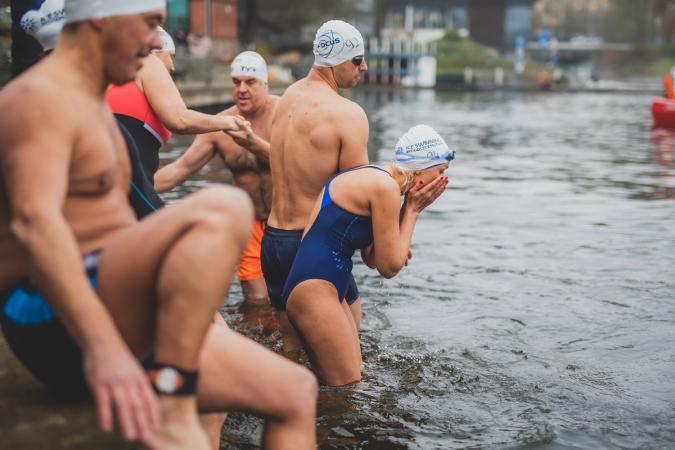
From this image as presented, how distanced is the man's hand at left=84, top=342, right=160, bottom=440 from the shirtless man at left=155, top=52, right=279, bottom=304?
4.46 m

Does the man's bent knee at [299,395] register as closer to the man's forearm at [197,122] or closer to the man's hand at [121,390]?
the man's hand at [121,390]

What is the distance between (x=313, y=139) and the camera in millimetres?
4793

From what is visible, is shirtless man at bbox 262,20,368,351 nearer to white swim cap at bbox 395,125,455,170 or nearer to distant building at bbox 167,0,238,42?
white swim cap at bbox 395,125,455,170

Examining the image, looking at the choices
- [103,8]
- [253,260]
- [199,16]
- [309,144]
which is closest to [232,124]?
[309,144]

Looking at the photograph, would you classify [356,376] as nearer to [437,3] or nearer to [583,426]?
[583,426]

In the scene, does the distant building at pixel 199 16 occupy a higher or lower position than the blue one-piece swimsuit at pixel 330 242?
higher

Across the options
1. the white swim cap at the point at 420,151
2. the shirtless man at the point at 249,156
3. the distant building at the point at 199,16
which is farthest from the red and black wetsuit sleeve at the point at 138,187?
the distant building at the point at 199,16

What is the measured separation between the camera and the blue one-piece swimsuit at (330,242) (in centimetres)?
446

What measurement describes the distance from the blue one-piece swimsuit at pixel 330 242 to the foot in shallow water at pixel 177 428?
2.25m

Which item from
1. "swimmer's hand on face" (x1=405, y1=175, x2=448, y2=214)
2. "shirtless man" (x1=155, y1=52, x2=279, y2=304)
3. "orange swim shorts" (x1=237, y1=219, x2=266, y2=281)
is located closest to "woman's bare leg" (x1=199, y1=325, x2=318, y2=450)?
"swimmer's hand on face" (x1=405, y1=175, x2=448, y2=214)

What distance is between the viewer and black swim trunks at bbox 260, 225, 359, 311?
4.95 m

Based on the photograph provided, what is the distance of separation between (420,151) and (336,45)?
0.86 meters

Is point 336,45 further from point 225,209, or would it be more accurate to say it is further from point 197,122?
point 225,209

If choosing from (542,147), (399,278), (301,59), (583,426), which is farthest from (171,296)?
(301,59)
